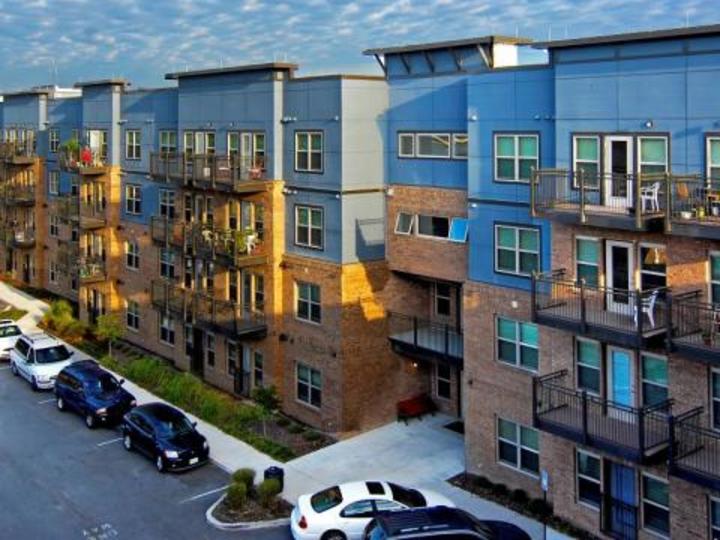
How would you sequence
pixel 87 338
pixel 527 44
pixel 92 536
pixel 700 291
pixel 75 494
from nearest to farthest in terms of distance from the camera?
pixel 700 291
pixel 92 536
pixel 75 494
pixel 527 44
pixel 87 338

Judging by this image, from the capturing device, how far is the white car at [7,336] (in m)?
38.9

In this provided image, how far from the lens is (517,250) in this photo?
918 inches

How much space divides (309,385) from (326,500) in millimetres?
9230

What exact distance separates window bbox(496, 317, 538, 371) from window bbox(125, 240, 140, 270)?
2091 centimetres

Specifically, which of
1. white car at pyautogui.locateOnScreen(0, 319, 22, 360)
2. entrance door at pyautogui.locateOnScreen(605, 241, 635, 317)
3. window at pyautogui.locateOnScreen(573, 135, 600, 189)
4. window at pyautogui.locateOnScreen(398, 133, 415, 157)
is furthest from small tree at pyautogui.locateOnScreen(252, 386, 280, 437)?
white car at pyautogui.locateOnScreen(0, 319, 22, 360)

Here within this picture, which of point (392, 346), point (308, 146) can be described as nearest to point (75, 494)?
point (392, 346)

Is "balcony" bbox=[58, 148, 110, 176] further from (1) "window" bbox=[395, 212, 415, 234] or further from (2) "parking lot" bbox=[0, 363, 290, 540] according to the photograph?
(1) "window" bbox=[395, 212, 415, 234]

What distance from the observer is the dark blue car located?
96.4 ft

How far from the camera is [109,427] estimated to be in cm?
2961

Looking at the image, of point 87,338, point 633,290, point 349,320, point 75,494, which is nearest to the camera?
point 633,290

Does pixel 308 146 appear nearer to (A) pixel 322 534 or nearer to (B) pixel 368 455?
(B) pixel 368 455

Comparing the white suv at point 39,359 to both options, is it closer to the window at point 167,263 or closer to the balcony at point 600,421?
the window at point 167,263

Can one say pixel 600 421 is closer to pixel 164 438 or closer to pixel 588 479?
pixel 588 479

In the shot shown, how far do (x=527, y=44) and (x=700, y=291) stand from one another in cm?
1084
